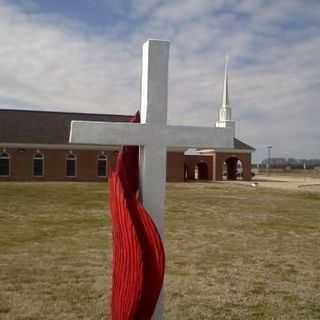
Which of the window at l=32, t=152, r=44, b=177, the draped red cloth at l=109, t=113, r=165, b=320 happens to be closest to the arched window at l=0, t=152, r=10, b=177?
the window at l=32, t=152, r=44, b=177

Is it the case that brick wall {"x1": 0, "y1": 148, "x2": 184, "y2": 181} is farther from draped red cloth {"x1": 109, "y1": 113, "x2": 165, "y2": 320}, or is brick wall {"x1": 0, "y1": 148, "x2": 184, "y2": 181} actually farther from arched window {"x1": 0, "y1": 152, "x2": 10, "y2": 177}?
draped red cloth {"x1": 109, "y1": 113, "x2": 165, "y2": 320}

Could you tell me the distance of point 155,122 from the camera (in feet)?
16.9

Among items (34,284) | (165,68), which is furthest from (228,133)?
(34,284)

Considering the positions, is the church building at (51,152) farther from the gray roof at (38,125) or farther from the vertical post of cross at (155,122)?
the vertical post of cross at (155,122)

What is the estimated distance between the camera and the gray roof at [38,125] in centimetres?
5130

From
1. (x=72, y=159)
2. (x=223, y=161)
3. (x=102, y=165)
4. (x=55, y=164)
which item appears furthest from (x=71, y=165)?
(x=223, y=161)

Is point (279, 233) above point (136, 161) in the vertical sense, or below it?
below

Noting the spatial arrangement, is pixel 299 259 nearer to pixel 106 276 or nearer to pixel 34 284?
pixel 106 276

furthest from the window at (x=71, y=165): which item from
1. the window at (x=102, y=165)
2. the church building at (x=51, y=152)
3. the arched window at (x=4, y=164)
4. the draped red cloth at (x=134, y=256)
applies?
the draped red cloth at (x=134, y=256)

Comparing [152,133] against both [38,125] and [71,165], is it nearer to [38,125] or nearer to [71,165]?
[71,165]

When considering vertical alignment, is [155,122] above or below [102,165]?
above

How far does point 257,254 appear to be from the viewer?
39.4ft

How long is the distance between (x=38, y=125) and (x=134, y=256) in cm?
5017

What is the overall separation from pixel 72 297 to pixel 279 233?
9.36 m
